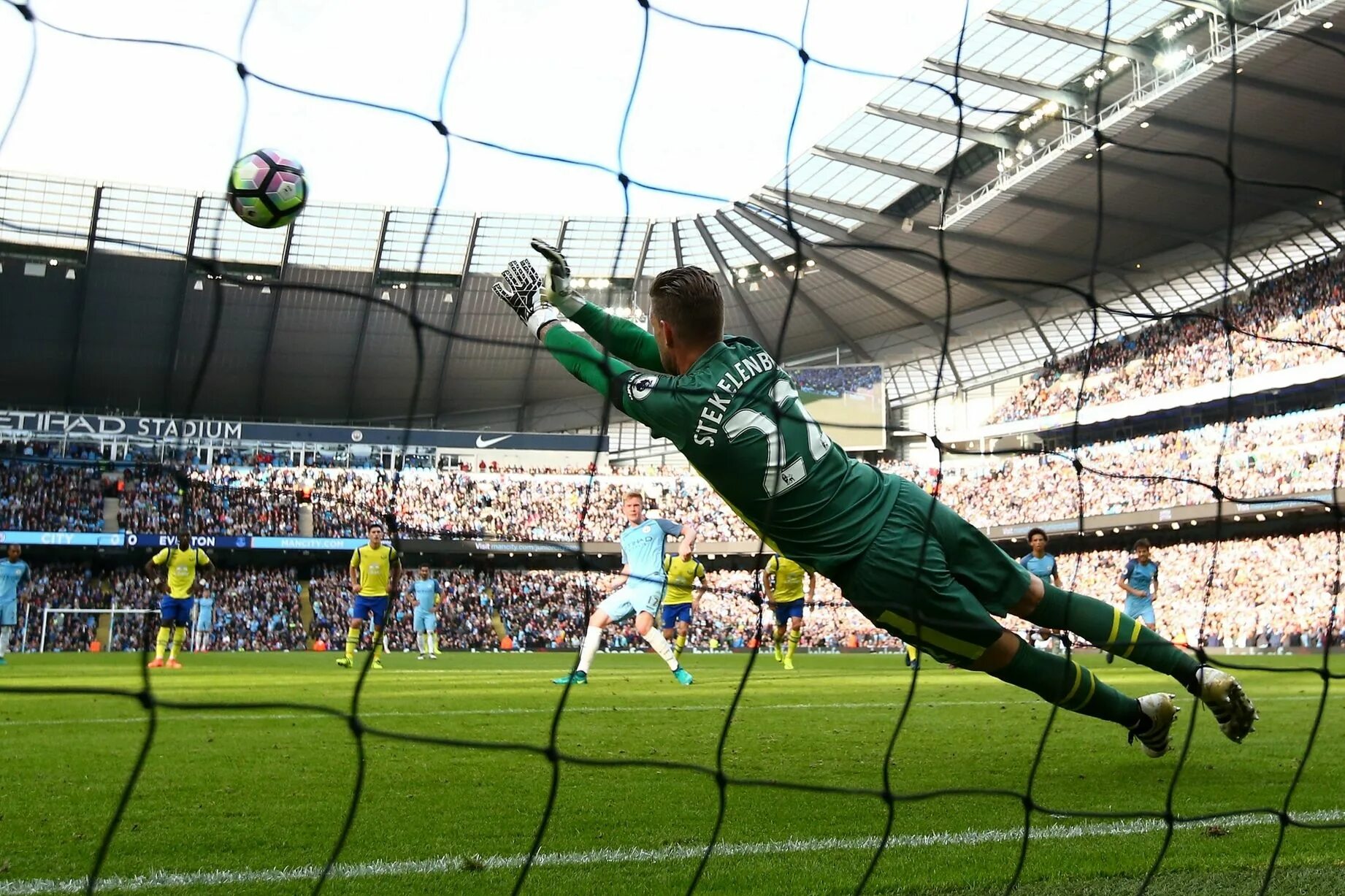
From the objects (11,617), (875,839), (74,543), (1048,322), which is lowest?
(74,543)

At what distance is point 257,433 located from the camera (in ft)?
124

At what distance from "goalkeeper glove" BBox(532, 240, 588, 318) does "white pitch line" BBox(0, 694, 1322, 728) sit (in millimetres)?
3875

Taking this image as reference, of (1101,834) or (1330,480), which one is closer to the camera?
(1101,834)

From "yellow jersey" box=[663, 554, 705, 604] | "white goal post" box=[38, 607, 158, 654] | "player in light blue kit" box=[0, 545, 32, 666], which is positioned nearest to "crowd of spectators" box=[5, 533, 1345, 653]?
"white goal post" box=[38, 607, 158, 654]

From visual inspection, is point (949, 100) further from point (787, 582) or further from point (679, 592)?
point (679, 592)

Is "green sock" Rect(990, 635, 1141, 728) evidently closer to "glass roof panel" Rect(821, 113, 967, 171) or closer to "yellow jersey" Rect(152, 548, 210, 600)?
"yellow jersey" Rect(152, 548, 210, 600)

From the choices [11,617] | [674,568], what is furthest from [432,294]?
[674,568]

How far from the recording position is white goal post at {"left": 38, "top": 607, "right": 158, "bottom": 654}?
25.3 meters

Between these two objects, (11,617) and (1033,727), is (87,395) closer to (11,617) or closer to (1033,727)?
(11,617)

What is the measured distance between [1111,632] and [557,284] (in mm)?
2095

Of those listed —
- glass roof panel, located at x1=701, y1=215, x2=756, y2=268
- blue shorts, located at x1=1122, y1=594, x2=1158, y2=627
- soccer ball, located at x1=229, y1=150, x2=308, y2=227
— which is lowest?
blue shorts, located at x1=1122, y1=594, x2=1158, y2=627

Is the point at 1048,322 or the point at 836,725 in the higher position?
the point at 1048,322

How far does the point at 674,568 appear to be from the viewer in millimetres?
13031

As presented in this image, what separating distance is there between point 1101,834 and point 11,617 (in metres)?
15.1
